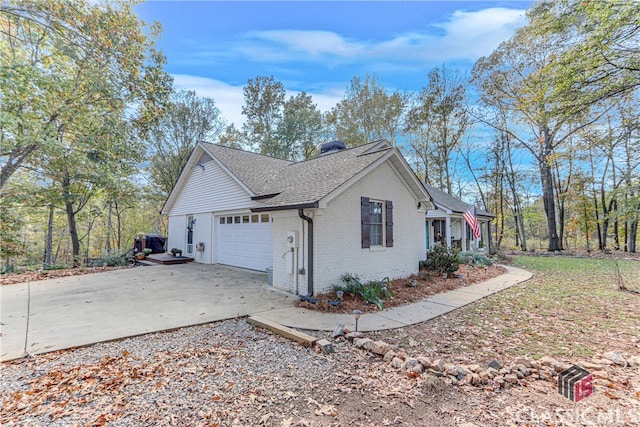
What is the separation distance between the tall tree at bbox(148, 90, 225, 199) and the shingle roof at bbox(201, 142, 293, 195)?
26.5ft

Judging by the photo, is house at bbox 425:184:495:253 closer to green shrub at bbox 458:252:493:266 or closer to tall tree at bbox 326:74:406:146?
green shrub at bbox 458:252:493:266

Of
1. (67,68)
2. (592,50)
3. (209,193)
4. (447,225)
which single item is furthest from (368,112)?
(67,68)

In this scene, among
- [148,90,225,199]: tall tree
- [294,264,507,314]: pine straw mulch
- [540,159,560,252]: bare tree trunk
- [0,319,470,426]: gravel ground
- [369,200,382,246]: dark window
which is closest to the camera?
[0,319,470,426]: gravel ground

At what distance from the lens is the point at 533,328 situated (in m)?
4.86

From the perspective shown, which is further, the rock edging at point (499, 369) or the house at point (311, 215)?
the house at point (311, 215)

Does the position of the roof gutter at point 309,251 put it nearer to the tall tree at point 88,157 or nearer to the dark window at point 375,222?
the dark window at point 375,222

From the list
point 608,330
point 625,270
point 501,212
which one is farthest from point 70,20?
point 501,212

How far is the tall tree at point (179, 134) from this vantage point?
1895 centimetres

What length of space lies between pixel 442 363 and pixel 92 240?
3059cm

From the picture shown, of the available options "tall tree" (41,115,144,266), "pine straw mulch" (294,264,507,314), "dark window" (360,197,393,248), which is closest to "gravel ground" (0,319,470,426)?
"pine straw mulch" (294,264,507,314)

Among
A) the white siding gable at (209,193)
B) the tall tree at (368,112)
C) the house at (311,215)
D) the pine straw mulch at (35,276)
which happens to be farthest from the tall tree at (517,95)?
the pine straw mulch at (35,276)

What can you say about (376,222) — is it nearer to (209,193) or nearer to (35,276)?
(209,193)

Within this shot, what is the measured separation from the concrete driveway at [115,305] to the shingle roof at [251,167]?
329cm

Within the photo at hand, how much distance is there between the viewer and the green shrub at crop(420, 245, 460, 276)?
9.60 meters
